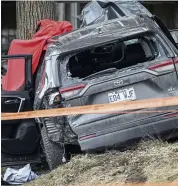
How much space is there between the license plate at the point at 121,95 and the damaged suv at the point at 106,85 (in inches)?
0.4

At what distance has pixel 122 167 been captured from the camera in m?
5.64

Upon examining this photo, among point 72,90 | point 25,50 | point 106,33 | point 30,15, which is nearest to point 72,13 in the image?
point 30,15

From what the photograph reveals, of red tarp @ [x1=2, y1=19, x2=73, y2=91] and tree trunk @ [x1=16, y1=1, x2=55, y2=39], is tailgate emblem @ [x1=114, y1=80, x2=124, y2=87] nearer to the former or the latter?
red tarp @ [x1=2, y1=19, x2=73, y2=91]

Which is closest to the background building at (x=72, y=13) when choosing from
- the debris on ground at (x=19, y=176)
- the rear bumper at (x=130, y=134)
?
the debris on ground at (x=19, y=176)

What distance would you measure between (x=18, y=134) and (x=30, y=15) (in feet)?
11.0

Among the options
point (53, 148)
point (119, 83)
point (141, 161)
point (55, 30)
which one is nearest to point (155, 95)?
point (119, 83)

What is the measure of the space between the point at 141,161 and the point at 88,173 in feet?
1.85

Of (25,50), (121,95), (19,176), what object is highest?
(25,50)

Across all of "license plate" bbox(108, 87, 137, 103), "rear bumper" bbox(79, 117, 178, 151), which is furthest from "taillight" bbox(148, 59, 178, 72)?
"rear bumper" bbox(79, 117, 178, 151)

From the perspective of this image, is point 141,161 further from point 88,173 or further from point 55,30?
point 55,30

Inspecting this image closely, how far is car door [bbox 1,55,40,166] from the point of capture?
693 cm

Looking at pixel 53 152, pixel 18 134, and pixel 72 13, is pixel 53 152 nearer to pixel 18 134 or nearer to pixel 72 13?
pixel 18 134

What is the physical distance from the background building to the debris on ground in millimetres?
7767

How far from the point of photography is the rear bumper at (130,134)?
6.17 meters
